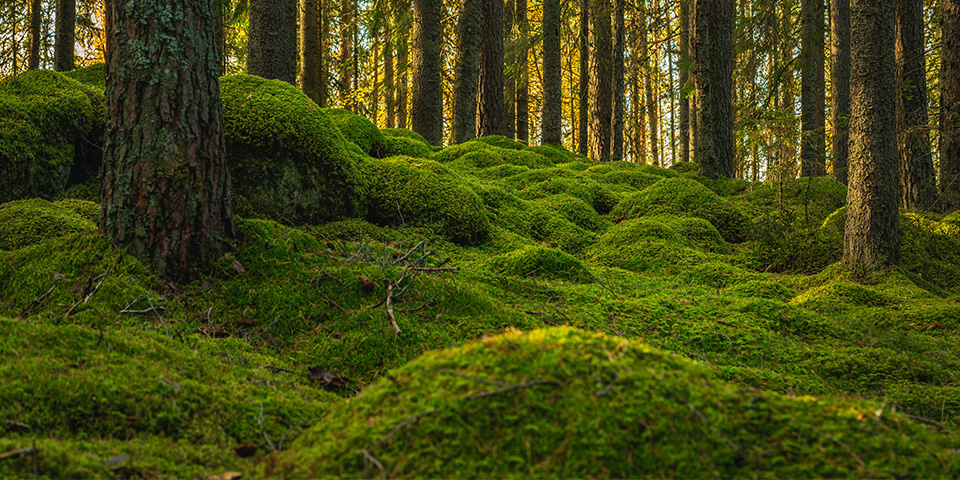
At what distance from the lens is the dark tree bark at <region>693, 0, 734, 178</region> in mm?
9195

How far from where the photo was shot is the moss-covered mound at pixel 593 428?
1.45 m

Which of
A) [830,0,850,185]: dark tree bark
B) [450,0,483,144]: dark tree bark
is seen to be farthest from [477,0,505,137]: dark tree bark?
[830,0,850,185]: dark tree bark

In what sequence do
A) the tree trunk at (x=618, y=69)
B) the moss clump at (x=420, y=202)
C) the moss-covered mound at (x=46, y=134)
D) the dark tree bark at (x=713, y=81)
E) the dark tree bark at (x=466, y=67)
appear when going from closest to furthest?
1. the moss-covered mound at (x=46, y=134)
2. the moss clump at (x=420, y=202)
3. the dark tree bark at (x=713, y=81)
4. the dark tree bark at (x=466, y=67)
5. the tree trunk at (x=618, y=69)

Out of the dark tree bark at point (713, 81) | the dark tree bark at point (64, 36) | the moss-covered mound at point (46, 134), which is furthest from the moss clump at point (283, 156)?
the dark tree bark at point (713, 81)

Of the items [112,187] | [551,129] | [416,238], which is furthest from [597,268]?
[551,129]

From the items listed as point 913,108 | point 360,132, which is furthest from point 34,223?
point 913,108

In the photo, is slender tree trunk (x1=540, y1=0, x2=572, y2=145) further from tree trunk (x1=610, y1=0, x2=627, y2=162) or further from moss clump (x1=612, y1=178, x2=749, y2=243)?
moss clump (x1=612, y1=178, x2=749, y2=243)

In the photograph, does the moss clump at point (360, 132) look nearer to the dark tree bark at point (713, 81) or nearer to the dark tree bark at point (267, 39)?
the dark tree bark at point (267, 39)

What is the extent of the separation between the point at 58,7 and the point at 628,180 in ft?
34.1

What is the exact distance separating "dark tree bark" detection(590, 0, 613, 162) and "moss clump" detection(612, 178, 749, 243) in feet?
18.0

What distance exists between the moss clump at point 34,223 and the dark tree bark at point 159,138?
63cm

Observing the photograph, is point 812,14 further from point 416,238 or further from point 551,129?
point 416,238

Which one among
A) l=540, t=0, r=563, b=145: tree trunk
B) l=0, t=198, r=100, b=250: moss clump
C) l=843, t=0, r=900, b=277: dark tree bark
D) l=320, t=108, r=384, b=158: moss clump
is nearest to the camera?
l=0, t=198, r=100, b=250: moss clump

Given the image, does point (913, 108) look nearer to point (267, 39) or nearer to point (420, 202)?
point (420, 202)
